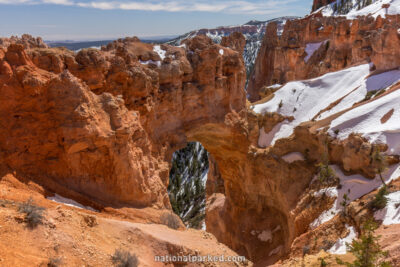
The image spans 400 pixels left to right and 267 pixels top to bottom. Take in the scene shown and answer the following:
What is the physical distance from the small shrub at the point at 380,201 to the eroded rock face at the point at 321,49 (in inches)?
684

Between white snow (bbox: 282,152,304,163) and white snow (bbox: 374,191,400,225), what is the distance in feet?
26.4

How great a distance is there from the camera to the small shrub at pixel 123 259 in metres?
7.37

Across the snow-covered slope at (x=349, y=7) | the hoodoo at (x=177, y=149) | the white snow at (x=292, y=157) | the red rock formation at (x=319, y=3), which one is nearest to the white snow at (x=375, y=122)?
the hoodoo at (x=177, y=149)

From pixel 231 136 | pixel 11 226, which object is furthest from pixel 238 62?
pixel 11 226

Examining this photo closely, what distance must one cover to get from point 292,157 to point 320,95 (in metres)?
10.5

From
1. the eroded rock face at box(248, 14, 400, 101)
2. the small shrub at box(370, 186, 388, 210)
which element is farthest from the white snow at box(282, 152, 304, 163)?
the eroded rock face at box(248, 14, 400, 101)

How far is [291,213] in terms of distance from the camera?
19.2m

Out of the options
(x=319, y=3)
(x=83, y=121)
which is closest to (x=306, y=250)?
(x=83, y=121)

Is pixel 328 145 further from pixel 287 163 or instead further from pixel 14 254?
pixel 14 254

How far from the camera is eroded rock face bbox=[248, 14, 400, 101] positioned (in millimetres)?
28281

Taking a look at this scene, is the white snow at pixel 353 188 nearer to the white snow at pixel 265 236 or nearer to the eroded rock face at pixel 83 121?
the white snow at pixel 265 236

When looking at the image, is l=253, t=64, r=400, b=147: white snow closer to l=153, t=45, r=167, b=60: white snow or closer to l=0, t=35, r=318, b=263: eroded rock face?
l=0, t=35, r=318, b=263: eroded rock face

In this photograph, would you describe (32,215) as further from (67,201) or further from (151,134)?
(151,134)

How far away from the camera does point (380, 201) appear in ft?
44.7
